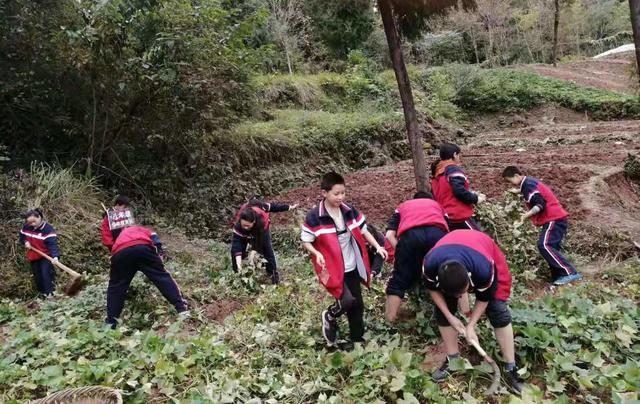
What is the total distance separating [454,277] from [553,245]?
3.28 meters

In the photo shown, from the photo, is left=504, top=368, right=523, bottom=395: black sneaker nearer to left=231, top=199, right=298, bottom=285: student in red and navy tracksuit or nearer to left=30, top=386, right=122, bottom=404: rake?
left=30, top=386, right=122, bottom=404: rake

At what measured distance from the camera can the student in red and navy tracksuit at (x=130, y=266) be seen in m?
5.22

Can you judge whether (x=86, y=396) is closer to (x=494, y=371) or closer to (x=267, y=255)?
(x=494, y=371)

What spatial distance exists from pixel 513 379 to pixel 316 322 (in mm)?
1770

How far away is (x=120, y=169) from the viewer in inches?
412

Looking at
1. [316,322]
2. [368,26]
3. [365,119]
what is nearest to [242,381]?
[316,322]

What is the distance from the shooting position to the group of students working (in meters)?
3.56

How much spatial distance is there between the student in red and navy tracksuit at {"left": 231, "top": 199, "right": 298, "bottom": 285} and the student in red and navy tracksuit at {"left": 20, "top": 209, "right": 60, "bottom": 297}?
2.54 metres

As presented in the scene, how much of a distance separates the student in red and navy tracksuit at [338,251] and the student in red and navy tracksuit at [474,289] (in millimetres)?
740

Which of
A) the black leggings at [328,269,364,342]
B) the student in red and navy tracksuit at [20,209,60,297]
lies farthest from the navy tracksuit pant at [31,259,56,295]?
the black leggings at [328,269,364,342]

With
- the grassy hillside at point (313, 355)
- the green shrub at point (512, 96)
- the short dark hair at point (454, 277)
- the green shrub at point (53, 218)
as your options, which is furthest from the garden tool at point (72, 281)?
the green shrub at point (512, 96)

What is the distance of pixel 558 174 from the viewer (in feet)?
32.2

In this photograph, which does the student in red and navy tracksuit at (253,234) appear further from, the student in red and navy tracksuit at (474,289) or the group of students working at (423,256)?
the student in red and navy tracksuit at (474,289)

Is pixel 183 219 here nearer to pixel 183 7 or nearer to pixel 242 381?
pixel 183 7
